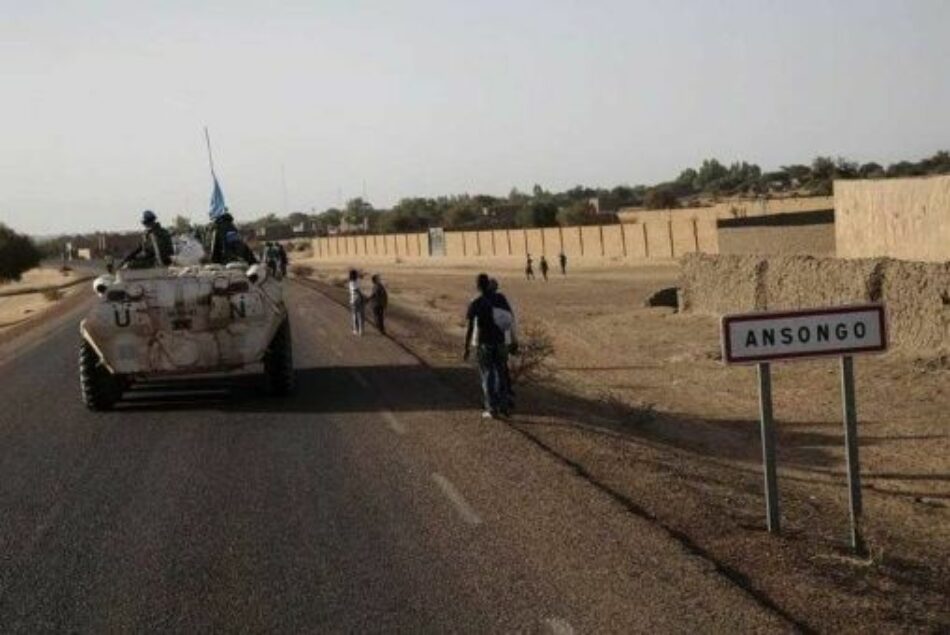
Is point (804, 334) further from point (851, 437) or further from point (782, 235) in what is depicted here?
point (782, 235)

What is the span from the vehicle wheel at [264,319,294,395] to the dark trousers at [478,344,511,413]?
358cm

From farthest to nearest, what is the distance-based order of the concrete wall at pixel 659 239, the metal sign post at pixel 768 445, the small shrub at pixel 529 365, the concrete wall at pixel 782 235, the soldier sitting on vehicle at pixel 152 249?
the concrete wall at pixel 659 239, the concrete wall at pixel 782 235, the small shrub at pixel 529 365, the soldier sitting on vehicle at pixel 152 249, the metal sign post at pixel 768 445

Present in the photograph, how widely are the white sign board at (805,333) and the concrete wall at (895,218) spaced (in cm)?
1942

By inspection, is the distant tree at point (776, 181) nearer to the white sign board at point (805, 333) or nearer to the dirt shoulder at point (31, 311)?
the dirt shoulder at point (31, 311)

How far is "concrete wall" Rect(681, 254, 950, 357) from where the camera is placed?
846 inches

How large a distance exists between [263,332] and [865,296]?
1248 cm

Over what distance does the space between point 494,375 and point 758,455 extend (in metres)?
3.42

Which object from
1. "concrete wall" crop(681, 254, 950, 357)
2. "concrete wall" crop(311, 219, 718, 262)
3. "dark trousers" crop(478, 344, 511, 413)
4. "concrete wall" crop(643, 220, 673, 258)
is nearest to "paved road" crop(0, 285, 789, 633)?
"dark trousers" crop(478, 344, 511, 413)

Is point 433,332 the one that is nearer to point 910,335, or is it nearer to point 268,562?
point 910,335

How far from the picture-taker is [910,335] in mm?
22312

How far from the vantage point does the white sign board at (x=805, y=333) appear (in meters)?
8.48

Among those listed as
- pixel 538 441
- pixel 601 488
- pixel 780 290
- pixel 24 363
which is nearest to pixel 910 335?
pixel 780 290

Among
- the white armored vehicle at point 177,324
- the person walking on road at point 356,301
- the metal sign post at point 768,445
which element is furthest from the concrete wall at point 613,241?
the metal sign post at point 768,445

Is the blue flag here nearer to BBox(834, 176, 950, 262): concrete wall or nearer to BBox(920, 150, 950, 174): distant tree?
BBox(834, 176, 950, 262): concrete wall
